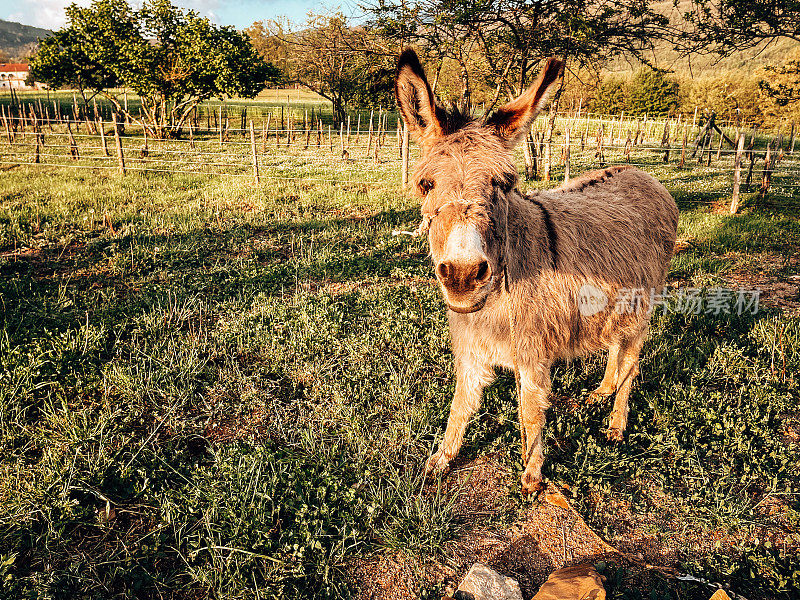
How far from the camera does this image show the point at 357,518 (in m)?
2.68

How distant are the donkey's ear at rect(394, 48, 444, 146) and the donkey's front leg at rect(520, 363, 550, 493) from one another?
61.7 inches

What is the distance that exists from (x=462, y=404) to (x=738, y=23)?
1275 cm

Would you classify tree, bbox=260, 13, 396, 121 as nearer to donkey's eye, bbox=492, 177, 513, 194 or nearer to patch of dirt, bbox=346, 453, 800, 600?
donkey's eye, bbox=492, 177, 513, 194

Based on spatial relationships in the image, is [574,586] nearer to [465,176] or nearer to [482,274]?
[482,274]

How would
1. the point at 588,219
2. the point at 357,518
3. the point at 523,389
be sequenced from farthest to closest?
1. the point at 588,219
2. the point at 523,389
3. the point at 357,518

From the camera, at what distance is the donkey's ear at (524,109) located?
221 cm

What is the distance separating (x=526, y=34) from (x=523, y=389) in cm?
1113

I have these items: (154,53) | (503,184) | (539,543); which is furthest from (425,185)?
(154,53)

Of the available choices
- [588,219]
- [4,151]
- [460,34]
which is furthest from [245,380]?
[4,151]

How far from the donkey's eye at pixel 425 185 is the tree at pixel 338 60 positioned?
1.72 metres

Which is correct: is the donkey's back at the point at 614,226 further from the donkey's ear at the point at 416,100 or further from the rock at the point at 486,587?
the rock at the point at 486,587

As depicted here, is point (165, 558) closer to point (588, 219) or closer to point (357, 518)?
point (357, 518)

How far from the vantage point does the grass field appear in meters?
2.43

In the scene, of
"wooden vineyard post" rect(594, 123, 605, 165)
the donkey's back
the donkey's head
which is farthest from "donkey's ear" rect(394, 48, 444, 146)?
"wooden vineyard post" rect(594, 123, 605, 165)
